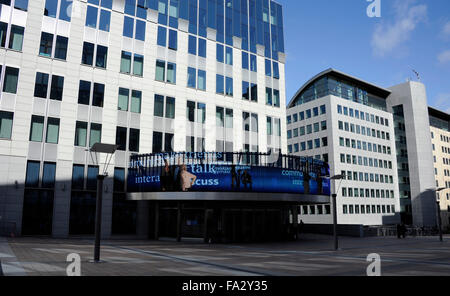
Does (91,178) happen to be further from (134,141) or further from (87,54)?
(87,54)

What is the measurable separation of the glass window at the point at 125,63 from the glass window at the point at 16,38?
932 centimetres

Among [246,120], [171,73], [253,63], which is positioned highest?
[253,63]

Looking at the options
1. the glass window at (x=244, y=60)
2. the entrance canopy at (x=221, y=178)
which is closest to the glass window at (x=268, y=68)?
the glass window at (x=244, y=60)

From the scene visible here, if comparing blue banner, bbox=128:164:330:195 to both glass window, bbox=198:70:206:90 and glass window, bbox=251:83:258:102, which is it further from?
glass window, bbox=251:83:258:102

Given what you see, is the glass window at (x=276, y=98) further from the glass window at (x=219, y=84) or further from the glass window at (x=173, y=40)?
the glass window at (x=173, y=40)

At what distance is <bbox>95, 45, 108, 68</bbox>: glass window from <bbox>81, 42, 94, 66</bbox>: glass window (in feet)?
1.94

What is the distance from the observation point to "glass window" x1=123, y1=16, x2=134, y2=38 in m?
38.4

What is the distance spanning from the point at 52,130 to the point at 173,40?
55.0 ft

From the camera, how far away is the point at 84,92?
116 feet

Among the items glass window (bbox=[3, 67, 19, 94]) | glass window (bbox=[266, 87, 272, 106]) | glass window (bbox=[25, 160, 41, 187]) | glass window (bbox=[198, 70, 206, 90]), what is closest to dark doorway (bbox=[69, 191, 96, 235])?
glass window (bbox=[25, 160, 41, 187])

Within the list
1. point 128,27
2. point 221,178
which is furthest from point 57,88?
point 221,178

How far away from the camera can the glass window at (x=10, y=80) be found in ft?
105
